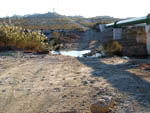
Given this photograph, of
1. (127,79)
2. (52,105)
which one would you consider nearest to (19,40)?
(127,79)

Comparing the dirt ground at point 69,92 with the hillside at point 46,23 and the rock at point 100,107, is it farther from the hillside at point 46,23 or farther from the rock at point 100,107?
the hillside at point 46,23

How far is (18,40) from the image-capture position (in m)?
14.7

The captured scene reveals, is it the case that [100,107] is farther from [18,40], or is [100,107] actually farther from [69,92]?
[18,40]

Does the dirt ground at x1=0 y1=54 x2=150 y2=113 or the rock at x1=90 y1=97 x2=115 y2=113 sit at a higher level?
the rock at x1=90 y1=97 x2=115 y2=113

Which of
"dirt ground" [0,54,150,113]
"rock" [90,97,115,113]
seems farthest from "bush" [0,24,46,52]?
"rock" [90,97,115,113]

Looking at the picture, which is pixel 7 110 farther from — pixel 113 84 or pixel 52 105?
pixel 113 84

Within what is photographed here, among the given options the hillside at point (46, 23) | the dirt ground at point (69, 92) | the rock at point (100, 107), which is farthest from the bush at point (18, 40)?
the rock at point (100, 107)

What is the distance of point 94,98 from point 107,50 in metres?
8.27

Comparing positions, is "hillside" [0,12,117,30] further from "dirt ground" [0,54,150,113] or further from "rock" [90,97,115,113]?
"rock" [90,97,115,113]

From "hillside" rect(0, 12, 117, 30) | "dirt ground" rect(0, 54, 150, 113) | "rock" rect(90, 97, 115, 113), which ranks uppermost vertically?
"hillside" rect(0, 12, 117, 30)

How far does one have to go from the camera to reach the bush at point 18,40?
14445 millimetres

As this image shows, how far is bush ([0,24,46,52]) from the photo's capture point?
14.4 meters

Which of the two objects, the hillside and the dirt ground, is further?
the hillside

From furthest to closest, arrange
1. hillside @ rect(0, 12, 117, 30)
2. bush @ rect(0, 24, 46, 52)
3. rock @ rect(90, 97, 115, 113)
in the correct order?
hillside @ rect(0, 12, 117, 30) → bush @ rect(0, 24, 46, 52) → rock @ rect(90, 97, 115, 113)
